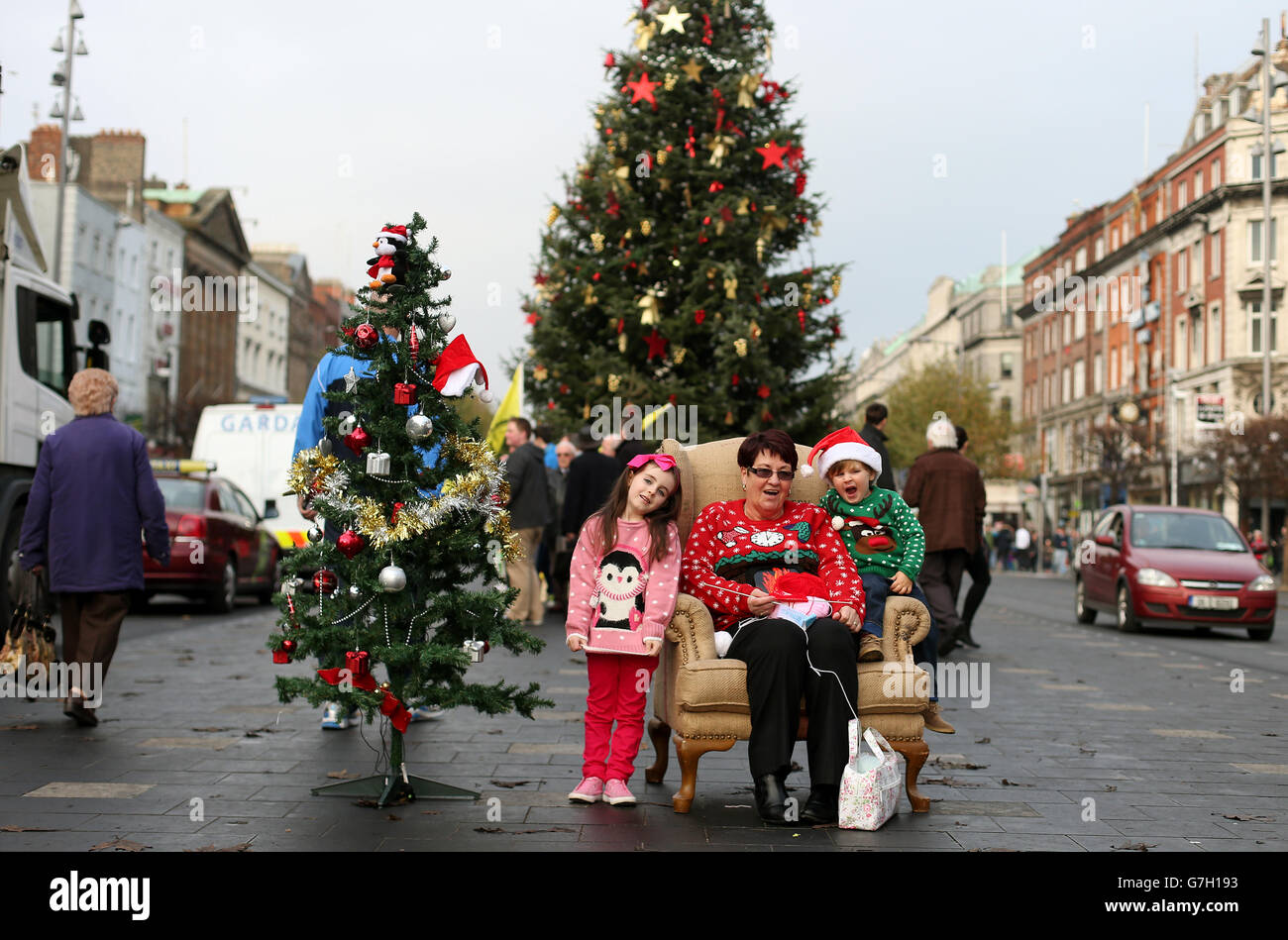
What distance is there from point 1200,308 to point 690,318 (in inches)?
1760

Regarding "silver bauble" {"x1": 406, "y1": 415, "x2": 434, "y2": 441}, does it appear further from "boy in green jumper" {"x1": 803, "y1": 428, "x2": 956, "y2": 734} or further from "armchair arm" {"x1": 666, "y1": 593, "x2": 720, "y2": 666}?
"boy in green jumper" {"x1": 803, "y1": 428, "x2": 956, "y2": 734}

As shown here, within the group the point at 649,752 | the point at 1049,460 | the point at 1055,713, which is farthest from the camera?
the point at 1049,460

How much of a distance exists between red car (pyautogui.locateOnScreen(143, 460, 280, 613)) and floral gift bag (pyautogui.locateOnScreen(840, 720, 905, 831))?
11.9 meters

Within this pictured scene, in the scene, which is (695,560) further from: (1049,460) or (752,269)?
(1049,460)

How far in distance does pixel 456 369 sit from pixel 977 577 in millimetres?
8526

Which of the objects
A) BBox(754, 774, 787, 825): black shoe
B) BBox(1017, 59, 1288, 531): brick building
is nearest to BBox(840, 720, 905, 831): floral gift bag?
BBox(754, 774, 787, 825): black shoe

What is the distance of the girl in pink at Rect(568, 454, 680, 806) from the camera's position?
19.5ft

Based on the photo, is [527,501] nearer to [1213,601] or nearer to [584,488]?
[584,488]

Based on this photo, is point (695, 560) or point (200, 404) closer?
point (695, 560)

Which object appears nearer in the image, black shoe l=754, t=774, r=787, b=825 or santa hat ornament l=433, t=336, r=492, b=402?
black shoe l=754, t=774, r=787, b=825

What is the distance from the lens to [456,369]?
576 cm

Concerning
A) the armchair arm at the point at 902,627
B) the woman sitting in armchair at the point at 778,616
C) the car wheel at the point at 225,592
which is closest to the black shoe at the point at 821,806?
the woman sitting in armchair at the point at 778,616
